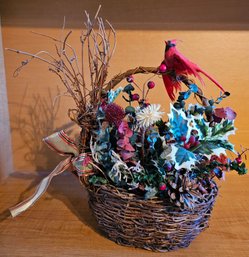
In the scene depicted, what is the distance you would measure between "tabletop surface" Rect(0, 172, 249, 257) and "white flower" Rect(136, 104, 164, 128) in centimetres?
25

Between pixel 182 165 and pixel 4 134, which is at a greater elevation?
pixel 182 165

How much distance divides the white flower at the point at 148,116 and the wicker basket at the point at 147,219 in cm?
13

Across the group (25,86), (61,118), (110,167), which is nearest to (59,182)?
(61,118)

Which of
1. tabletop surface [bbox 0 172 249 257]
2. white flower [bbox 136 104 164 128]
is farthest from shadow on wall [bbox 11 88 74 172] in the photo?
white flower [bbox 136 104 164 128]

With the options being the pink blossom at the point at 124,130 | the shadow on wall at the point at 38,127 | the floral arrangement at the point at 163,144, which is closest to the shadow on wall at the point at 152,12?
the shadow on wall at the point at 38,127

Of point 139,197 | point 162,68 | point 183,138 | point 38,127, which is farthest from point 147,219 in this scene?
point 38,127

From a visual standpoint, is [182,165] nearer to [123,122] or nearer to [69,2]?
[123,122]

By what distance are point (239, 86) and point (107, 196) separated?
0.60 m

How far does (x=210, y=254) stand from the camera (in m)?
0.55

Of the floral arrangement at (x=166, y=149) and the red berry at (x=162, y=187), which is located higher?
the floral arrangement at (x=166, y=149)

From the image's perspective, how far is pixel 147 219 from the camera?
1.66 ft

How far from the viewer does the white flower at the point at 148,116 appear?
0.49 metres

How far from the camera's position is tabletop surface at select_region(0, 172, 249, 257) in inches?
21.7

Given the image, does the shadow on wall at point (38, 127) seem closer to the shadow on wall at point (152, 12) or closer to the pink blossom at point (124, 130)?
the shadow on wall at point (152, 12)
